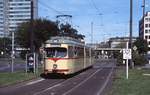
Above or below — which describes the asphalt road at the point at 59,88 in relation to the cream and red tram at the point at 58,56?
below

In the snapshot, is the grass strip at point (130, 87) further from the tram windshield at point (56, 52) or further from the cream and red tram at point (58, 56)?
the tram windshield at point (56, 52)

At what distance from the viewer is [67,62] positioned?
3834cm

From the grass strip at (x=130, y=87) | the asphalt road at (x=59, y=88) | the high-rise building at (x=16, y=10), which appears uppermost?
the high-rise building at (x=16, y=10)

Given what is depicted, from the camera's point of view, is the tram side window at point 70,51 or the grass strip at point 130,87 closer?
the grass strip at point 130,87

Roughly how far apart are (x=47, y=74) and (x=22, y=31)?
6542cm

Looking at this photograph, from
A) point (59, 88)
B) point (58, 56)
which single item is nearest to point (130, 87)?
point (59, 88)

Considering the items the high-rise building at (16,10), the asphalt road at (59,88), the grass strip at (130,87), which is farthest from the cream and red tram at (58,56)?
the high-rise building at (16,10)

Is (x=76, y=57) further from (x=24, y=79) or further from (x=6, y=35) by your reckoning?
(x=6, y=35)

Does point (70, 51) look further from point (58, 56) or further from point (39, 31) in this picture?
point (39, 31)

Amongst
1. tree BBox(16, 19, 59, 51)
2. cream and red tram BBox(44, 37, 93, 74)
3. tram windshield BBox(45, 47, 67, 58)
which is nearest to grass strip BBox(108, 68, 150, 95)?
cream and red tram BBox(44, 37, 93, 74)

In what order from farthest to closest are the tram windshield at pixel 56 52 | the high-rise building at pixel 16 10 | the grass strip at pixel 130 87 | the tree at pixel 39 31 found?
1. the tree at pixel 39 31
2. the high-rise building at pixel 16 10
3. the tram windshield at pixel 56 52
4. the grass strip at pixel 130 87

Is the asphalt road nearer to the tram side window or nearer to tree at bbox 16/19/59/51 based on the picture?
the tram side window

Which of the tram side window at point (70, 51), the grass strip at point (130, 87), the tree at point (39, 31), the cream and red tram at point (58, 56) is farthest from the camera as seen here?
the tree at point (39, 31)

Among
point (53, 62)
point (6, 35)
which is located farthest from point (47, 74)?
point (6, 35)
